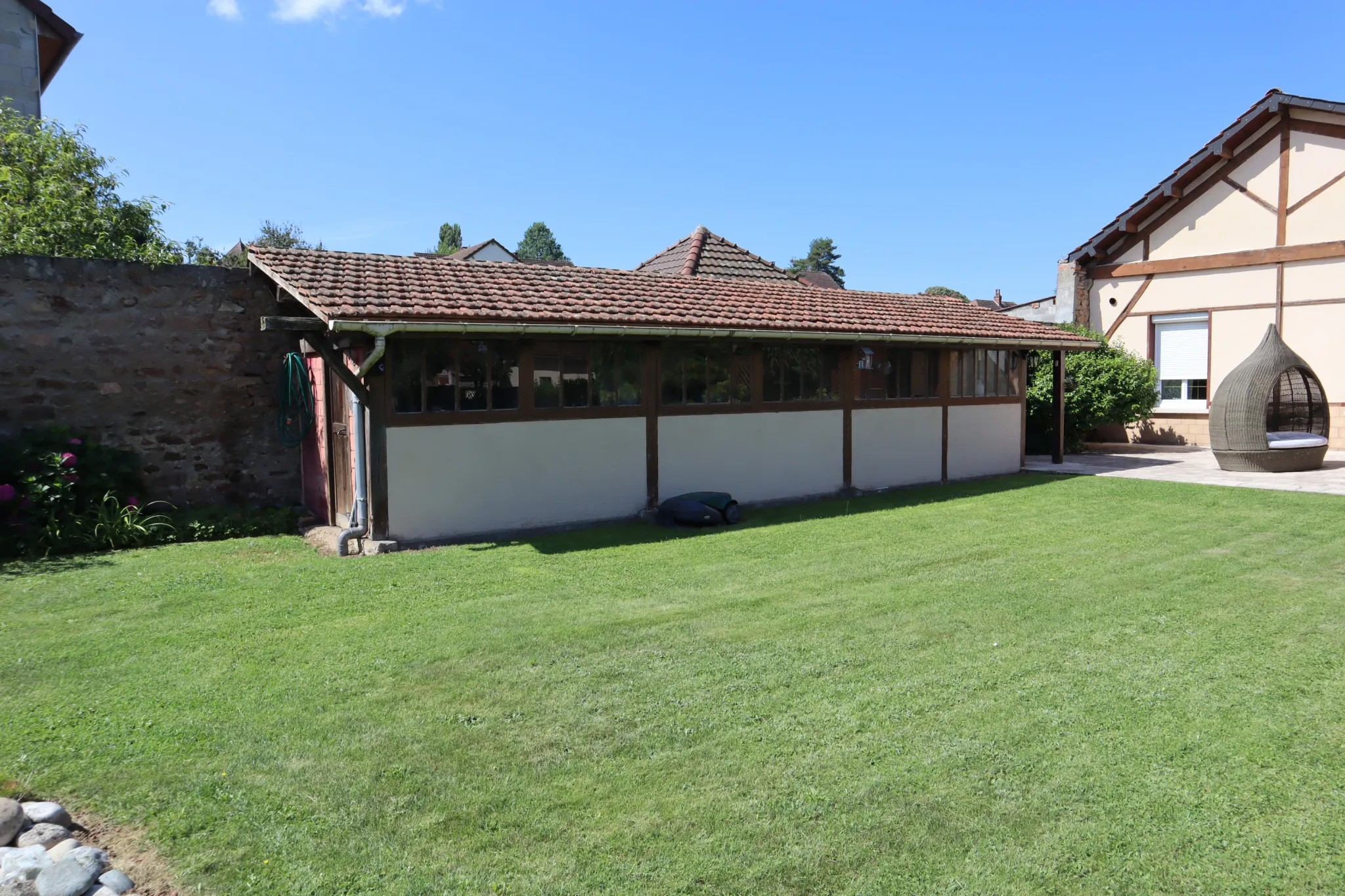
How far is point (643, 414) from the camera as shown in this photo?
36.5 feet

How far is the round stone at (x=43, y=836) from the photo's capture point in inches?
133

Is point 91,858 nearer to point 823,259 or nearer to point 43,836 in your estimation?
point 43,836

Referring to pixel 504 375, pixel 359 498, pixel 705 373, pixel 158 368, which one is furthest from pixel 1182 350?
pixel 158 368

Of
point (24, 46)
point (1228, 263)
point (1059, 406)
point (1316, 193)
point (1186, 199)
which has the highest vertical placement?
point (24, 46)

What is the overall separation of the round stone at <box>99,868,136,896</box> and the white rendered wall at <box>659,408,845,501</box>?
334 inches

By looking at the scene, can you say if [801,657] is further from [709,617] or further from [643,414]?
[643,414]

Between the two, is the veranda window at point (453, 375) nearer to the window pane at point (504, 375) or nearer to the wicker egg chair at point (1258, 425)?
the window pane at point (504, 375)

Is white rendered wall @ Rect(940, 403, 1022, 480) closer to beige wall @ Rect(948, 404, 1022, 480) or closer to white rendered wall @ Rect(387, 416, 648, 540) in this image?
beige wall @ Rect(948, 404, 1022, 480)

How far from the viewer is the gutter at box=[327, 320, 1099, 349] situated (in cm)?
863

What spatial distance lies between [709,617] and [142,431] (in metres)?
8.48

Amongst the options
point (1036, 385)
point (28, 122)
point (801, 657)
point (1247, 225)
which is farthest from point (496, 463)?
point (1247, 225)

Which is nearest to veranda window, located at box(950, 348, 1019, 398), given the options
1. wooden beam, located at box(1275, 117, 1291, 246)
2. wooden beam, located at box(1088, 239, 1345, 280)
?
wooden beam, located at box(1088, 239, 1345, 280)

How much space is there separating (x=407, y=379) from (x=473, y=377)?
763 millimetres

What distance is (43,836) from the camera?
11.2ft
